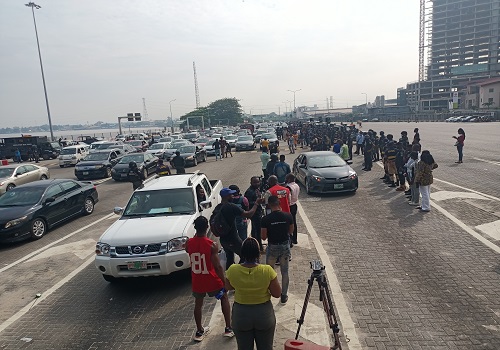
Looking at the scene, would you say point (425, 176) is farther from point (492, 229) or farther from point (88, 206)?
point (88, 206)

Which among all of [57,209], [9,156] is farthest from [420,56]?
[57,209]

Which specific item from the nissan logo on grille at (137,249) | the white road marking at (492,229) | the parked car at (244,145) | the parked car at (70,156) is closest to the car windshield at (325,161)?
the white road marking at (492,229)

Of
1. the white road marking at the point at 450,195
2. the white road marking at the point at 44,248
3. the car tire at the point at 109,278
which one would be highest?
the car tire at the point at 109,278

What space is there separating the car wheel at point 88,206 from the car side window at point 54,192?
3.56 feet

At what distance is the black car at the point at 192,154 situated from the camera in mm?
24719

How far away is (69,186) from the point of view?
41.8 feet

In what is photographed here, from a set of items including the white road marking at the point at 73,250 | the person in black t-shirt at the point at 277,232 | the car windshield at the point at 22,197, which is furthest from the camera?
the car windshield at the point at 22,197

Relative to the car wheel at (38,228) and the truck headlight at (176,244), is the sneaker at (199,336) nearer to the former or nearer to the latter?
the truck headlight at (176,244)

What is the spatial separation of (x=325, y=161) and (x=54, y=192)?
31.3 ft

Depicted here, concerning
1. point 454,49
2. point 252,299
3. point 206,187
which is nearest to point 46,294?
point 206,187

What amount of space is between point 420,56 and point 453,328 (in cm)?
19547

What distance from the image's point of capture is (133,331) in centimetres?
556

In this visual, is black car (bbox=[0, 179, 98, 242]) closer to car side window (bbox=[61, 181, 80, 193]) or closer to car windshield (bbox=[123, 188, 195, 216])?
car side window (bbox=[61, 181, 80, 193])

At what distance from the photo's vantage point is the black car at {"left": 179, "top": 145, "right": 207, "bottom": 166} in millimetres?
24719
